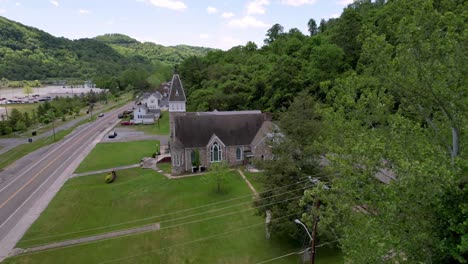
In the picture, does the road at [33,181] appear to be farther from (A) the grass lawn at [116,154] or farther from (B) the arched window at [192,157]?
(B) the arched window at [192,157]

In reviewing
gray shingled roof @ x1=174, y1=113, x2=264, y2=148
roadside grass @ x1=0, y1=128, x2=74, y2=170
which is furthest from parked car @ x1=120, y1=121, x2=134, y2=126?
gray shingled roof @ x1=174, y1=113, x2=264, y2=148

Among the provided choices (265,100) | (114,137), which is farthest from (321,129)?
(114,137)

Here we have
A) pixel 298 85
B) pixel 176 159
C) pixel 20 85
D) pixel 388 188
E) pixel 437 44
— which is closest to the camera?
pixel 388 188

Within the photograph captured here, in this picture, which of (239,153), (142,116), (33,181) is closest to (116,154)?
(33,181)

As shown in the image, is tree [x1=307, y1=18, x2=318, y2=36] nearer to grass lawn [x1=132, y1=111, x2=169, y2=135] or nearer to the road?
grass lawn [x1=132, y1=111, x2=169, y2=135]

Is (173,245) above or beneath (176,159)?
beneath

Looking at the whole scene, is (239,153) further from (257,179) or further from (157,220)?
(257,179)

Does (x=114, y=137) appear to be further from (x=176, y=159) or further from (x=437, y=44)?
(x=437, y=44)
